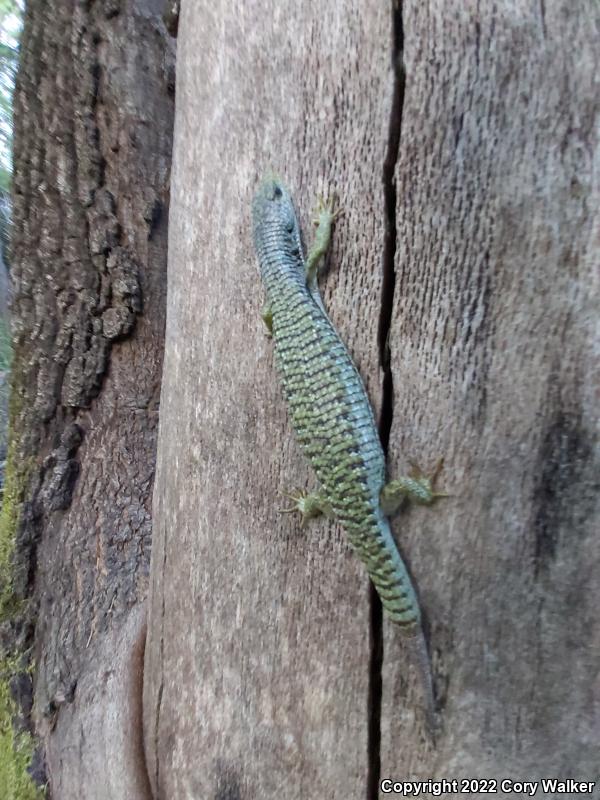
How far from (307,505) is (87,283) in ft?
4.48

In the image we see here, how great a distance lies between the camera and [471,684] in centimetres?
128

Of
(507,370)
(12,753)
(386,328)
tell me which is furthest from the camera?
(12,753)

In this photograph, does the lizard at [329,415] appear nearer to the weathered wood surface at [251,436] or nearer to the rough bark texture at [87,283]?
the weathered wood surface at [251,436]

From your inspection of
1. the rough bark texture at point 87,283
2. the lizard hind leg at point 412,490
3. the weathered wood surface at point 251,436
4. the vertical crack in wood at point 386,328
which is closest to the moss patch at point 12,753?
the rough bark texture at point 87,283

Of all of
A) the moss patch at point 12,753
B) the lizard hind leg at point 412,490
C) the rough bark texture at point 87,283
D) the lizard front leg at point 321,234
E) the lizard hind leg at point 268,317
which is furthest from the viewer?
the rough bark texture at point 87,283

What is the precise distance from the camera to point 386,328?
1.38 m

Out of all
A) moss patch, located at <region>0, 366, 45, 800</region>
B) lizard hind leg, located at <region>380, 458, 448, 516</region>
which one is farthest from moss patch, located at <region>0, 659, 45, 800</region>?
lizard hind leg, located at <region>380, 458, 448, 516</region>

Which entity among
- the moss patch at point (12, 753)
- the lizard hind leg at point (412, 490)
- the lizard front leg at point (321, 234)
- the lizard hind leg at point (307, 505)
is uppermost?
the lizard front leg at point (321, 234)

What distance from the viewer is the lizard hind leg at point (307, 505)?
4.74 feet

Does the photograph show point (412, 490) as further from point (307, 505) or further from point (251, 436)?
point (251, 436)

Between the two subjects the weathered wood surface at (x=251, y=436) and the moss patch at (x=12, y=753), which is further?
the moss patch at (x=12, y=753)

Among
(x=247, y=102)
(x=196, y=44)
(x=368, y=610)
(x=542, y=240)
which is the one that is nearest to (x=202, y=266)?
(x=247, y=102)

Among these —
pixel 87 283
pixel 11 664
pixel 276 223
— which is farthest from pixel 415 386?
pixel 11 664

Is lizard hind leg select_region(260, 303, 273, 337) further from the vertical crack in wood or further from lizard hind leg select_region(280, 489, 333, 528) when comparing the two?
lizard hind leg select_region(280, 489, 333, 528)
